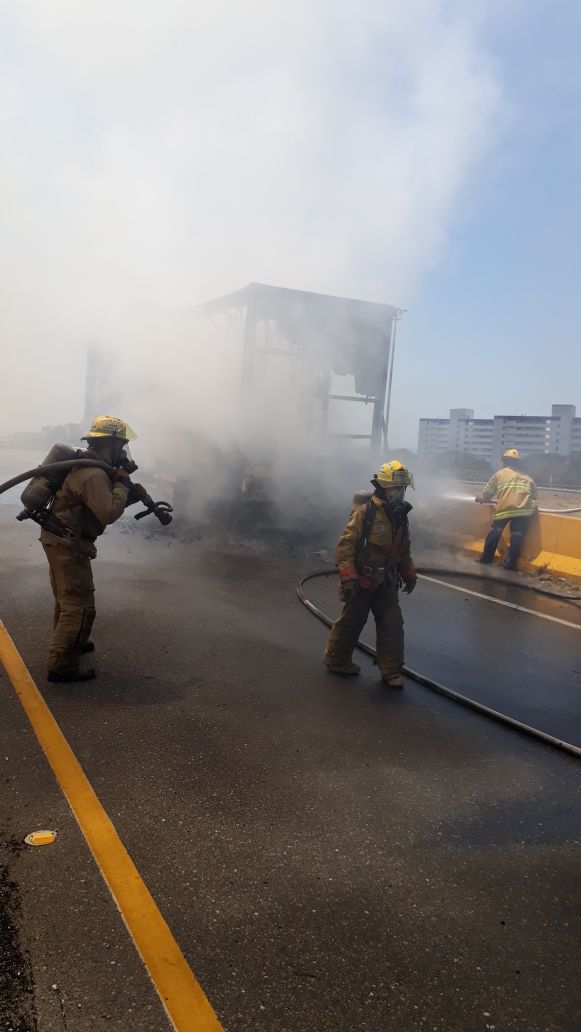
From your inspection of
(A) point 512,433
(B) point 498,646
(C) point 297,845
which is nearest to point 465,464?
(A) point 512,433

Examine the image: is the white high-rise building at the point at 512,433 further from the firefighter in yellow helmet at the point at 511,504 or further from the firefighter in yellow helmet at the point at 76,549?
the firefighter in yellow helmet at the point at 76,549

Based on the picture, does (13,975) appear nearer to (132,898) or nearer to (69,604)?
(132,898)

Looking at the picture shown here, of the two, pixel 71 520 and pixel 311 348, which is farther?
pixel 311 348

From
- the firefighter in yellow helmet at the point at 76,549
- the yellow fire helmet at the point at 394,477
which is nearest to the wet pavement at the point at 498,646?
the yellow fire helmet at the point at 394,477

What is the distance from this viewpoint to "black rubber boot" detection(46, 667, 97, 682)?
416cm

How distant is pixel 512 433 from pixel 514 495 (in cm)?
1574

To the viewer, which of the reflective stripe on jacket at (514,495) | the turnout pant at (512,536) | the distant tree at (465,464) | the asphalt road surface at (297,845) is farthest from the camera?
the distant tree at (465,464)

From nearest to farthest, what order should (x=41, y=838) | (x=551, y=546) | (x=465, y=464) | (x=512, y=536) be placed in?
A: (x=41, y=838) → (x=551, y=546) → (x=512, y=536) → (x=465, y=464)

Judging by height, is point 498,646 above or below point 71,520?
below

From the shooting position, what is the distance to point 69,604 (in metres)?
4.29

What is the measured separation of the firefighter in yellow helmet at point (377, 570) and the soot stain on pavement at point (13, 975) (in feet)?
9.27

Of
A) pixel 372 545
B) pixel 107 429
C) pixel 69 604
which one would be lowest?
pixel 69 604

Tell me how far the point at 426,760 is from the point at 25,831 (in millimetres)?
1918

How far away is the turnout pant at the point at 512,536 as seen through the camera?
9102 millimetres
